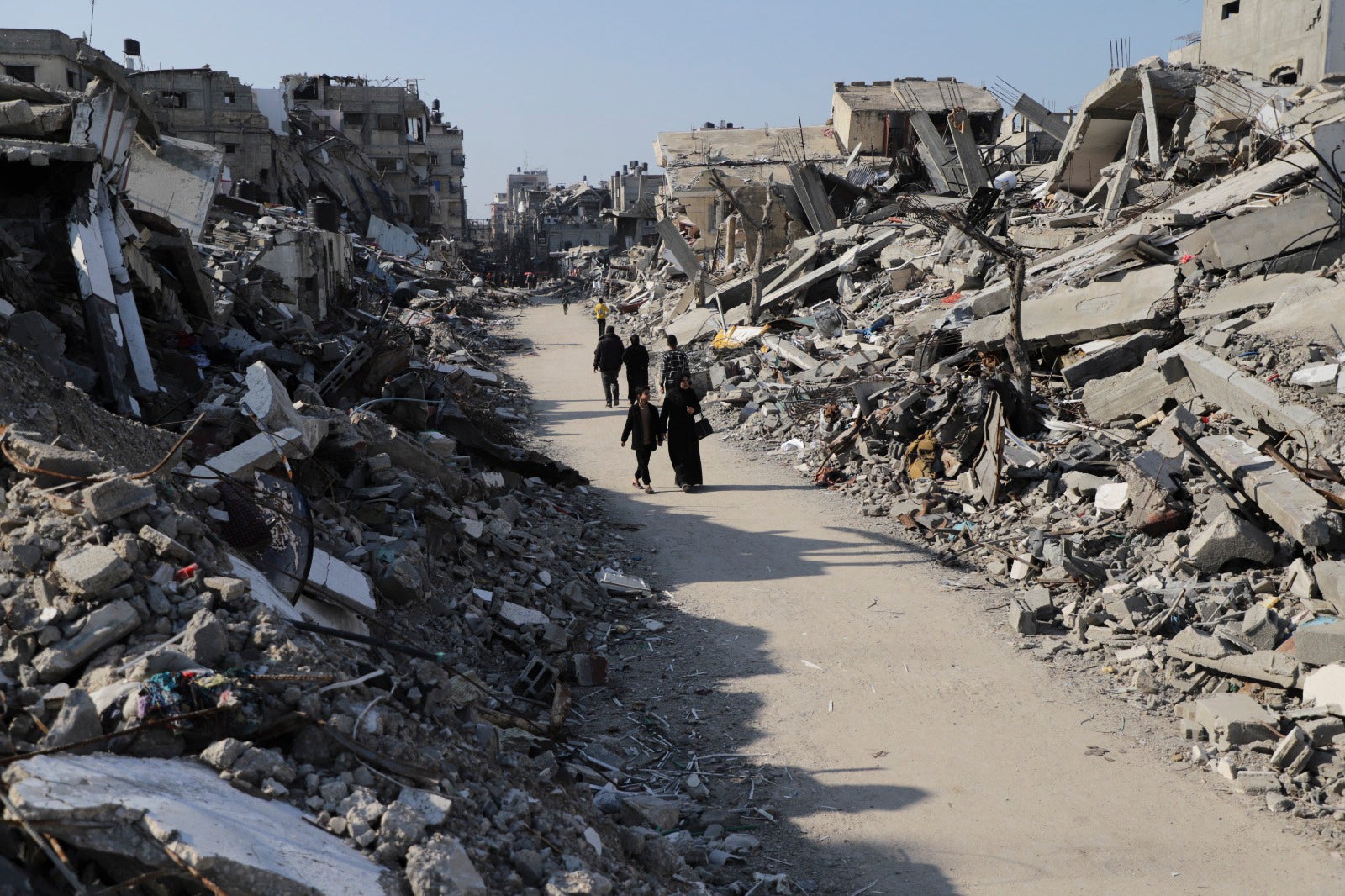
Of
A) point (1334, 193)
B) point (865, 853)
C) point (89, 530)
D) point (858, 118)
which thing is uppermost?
point (858, 118)

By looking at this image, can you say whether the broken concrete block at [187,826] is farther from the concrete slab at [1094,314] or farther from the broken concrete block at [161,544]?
the concrete slab at [1094,314]

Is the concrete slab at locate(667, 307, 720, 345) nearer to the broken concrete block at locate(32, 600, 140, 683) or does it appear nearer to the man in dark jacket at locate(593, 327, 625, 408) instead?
the man in dark jacket at locate(593, 327, 625, 408)

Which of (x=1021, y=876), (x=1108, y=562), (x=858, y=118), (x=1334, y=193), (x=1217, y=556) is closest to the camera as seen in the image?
(x=1021, y=876)

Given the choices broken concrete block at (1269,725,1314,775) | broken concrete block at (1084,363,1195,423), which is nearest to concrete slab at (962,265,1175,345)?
broken concrete block at (1084,363,1195,423)

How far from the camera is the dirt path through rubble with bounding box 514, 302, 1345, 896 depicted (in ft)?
14.4

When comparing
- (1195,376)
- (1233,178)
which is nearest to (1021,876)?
(1195,376)

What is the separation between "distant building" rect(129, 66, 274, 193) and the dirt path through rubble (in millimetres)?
32088

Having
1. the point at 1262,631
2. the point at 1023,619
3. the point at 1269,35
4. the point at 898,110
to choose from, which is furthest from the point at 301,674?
the point at 898,110

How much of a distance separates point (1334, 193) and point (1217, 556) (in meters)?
6.77

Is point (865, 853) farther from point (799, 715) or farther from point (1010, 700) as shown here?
point (1010, 700)

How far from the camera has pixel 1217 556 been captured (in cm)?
688

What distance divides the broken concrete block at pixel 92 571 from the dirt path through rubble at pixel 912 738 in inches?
111

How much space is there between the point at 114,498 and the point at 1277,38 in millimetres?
29012

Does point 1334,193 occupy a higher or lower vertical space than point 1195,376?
higher
